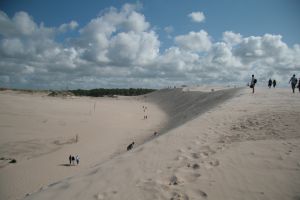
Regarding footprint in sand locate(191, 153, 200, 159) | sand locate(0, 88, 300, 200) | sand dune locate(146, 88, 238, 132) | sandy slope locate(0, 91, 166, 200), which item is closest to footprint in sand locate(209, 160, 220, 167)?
sand locate(0, 88, 300, 200)

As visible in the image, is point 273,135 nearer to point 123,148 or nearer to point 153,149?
point 153,149

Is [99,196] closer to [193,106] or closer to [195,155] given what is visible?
[195,155]

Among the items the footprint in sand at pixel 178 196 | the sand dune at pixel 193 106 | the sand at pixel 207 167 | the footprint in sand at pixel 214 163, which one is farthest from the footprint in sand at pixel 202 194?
the sand dune at pixel 193 106

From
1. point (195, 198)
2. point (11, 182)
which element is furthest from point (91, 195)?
point (11, 182)

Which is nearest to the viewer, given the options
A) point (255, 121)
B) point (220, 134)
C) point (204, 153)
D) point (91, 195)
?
point (91, 195)

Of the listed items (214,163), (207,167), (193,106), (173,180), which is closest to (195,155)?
(214,163)

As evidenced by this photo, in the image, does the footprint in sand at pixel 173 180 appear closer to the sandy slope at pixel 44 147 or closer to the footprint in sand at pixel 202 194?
the footprint in sand at pixel 202 194

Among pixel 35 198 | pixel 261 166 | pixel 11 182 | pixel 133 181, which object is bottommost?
pixel 11 182

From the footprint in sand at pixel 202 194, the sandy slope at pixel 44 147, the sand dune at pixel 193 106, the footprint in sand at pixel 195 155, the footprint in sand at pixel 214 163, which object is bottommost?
the sandy slope at pixel 44 147

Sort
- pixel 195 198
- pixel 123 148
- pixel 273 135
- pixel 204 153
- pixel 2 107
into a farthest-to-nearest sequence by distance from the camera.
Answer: pixel 2 107, pixel 123 148, pixel 273 135, pixel 204 153, pixel 195 198

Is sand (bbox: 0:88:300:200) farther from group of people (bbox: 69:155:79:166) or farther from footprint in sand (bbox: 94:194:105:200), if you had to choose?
group of people (bbox: 69:155:79:166)

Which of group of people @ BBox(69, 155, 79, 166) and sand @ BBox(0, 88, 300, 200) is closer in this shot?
sand @ BBox(0, 88, 300, 200)

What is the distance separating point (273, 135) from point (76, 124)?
30.5 meters

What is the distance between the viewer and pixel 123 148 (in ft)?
72.8
